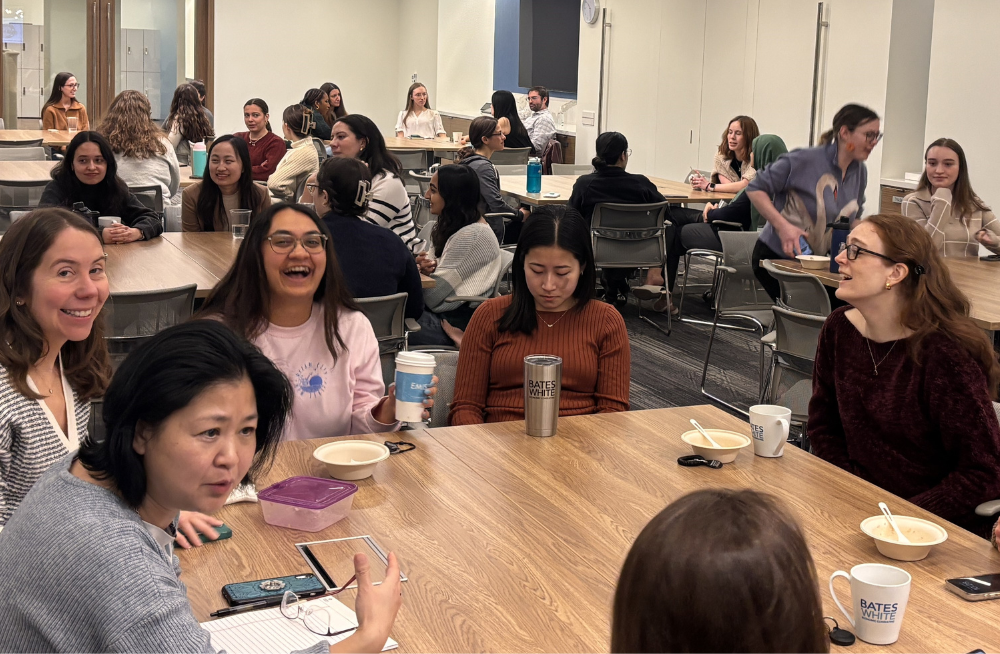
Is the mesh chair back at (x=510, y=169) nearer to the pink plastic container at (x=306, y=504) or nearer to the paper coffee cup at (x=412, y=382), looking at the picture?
the paper coffee cup at (x=412, y=382)

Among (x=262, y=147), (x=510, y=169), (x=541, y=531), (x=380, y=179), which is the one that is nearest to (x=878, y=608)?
(x=541, y=531)

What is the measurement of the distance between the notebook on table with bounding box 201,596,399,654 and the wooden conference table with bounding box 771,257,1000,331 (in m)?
2.51

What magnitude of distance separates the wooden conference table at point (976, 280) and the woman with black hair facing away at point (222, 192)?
260cm

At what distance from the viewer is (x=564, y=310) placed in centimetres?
300

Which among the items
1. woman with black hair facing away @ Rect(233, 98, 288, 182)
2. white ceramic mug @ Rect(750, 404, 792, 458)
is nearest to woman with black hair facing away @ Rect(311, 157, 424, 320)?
white ceramic mug @ Rect(750, 404, 792, 458)

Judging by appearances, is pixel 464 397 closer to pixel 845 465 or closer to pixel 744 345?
pixel 845 465

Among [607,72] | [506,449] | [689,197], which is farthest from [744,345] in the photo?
[607,72]

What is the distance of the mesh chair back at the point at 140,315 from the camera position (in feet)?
11.7

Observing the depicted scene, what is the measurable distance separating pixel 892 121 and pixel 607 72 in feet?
12.7

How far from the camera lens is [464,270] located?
4.73 meters

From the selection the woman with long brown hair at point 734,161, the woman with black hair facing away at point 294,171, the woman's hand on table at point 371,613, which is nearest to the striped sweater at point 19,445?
the woman's hand on table at point 371,613

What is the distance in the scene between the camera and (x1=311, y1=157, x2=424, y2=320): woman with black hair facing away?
3930mm

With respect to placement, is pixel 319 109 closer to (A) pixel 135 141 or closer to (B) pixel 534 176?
(B) pixel 534 176

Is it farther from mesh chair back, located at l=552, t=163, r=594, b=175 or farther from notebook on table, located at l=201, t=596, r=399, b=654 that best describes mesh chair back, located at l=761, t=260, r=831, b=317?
mesh chair back, located at l=552, t=163, r=594, b=175
